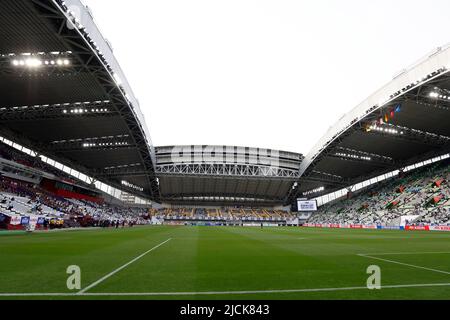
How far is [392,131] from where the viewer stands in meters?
51.9

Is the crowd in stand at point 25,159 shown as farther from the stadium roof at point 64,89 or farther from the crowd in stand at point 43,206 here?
the crowd in stand at point 43,206

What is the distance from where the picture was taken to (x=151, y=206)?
101125mm

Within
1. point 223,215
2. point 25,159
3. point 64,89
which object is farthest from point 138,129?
A: point 223,215

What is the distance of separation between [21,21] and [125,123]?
2364 centimetres

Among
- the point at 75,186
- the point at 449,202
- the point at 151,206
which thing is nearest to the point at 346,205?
the point at 449,202

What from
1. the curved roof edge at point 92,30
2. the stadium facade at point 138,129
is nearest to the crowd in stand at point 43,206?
the stadium facade at point 138,129

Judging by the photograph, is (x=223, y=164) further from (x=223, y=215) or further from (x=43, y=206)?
(x=43, y=206)

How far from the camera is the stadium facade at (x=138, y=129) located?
1064 inches

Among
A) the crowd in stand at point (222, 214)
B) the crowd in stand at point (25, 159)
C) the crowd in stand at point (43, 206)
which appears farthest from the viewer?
the crowd in stand at point (222, 214)

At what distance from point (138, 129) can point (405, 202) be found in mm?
50785

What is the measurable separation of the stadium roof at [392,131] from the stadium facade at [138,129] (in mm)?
164

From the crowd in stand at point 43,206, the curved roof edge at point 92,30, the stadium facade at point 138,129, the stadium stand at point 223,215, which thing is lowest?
the stadium stand at point 223,215
